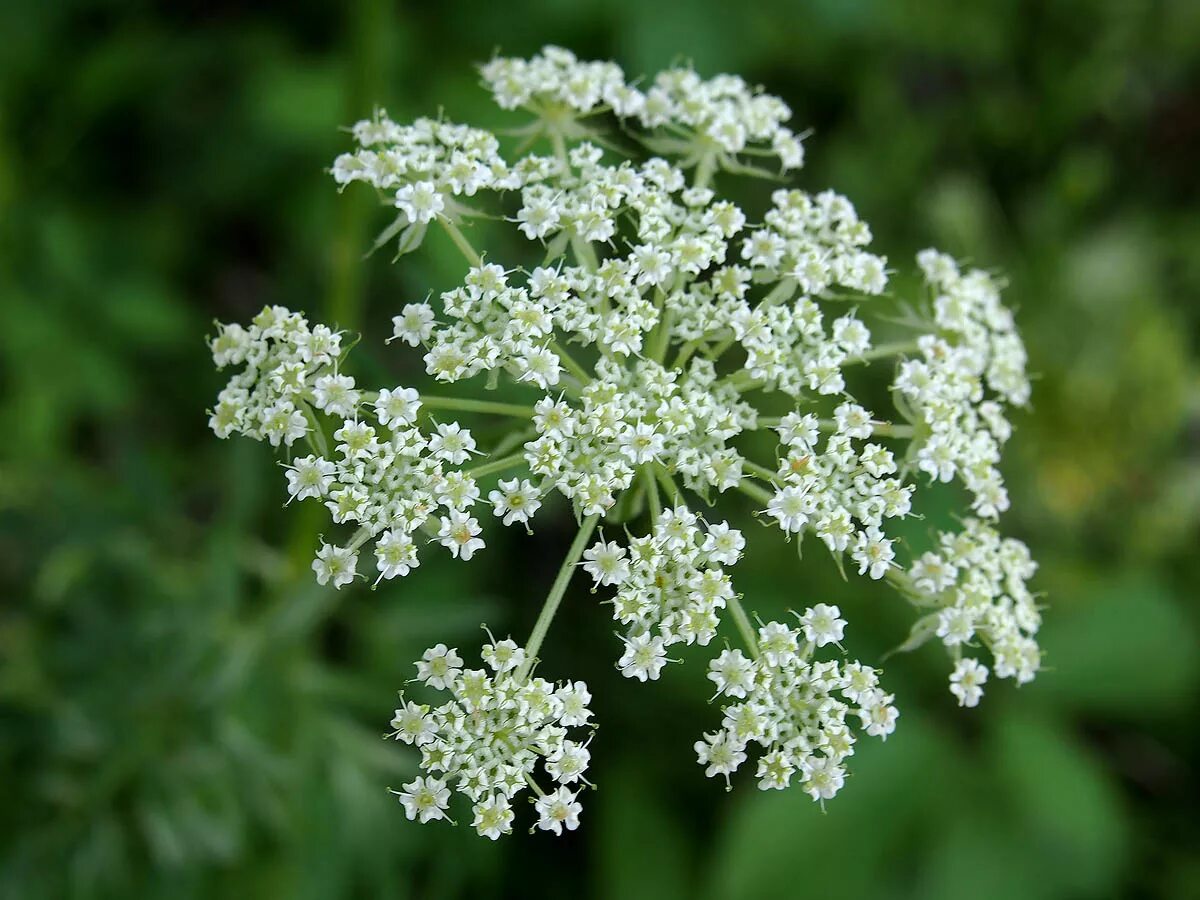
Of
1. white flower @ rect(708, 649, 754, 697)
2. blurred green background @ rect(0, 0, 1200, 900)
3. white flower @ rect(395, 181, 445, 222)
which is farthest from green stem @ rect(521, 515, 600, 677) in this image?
blurred green background @ rect(0, 0, 1200, 900)

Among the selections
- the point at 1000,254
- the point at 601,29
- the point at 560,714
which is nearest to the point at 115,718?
the point at 560,714

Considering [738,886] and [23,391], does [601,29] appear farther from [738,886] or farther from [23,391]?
[738,886]

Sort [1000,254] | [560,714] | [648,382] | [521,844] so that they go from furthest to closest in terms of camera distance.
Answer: [1000,254]
[521,844]
[648,382]
[560,714]

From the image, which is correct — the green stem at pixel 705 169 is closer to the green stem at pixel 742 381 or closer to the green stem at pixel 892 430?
the green stem at pixel 742 381

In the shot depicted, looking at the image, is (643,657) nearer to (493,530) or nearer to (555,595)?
(555,595)

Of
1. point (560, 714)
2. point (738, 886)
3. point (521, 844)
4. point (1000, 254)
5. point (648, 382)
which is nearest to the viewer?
point (560, 714)

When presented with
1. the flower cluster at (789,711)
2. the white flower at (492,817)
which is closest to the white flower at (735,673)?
the flower cluster at (789,711)
